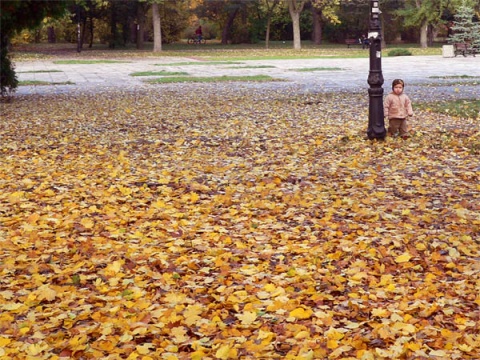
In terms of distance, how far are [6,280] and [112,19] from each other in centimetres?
5361

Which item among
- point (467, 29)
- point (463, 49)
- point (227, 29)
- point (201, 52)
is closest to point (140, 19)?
point (201, 52)

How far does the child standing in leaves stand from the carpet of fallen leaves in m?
0.30

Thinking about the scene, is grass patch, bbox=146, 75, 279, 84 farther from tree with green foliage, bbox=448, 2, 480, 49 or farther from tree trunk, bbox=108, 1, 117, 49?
tree trunk, bbox=108, 1, 117, 49

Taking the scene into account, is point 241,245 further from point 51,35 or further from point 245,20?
point 51,35

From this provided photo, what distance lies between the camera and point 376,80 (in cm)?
1198

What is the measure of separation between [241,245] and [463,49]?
39167 millimetres

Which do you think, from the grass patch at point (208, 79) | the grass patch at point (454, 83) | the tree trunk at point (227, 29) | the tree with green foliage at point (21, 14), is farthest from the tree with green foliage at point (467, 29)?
the tree with green foliage at point (21, 14)

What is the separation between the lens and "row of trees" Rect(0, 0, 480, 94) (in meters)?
53.2

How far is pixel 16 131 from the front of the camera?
14.7 m

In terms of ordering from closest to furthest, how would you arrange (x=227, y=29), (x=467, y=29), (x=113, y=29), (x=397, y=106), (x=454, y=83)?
(x=397, y=106) → (x=454, y=83) → (x=467, y=29) → (x=113, y=29) → (x=227, y=29)

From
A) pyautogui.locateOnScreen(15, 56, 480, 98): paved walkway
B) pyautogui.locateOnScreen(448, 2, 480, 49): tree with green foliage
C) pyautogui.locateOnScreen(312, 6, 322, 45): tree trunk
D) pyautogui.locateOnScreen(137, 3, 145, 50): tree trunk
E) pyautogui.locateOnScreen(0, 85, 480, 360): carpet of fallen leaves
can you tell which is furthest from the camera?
pyautogui.locateOnScreen(312, 6, 322, 45): tree trunk

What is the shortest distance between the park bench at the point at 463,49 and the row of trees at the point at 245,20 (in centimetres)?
332

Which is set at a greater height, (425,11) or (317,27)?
(425,11)

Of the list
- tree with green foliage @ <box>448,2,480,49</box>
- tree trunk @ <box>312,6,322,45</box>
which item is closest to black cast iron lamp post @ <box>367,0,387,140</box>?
tree with green foliage @ <box>448,2,480,49</box>
